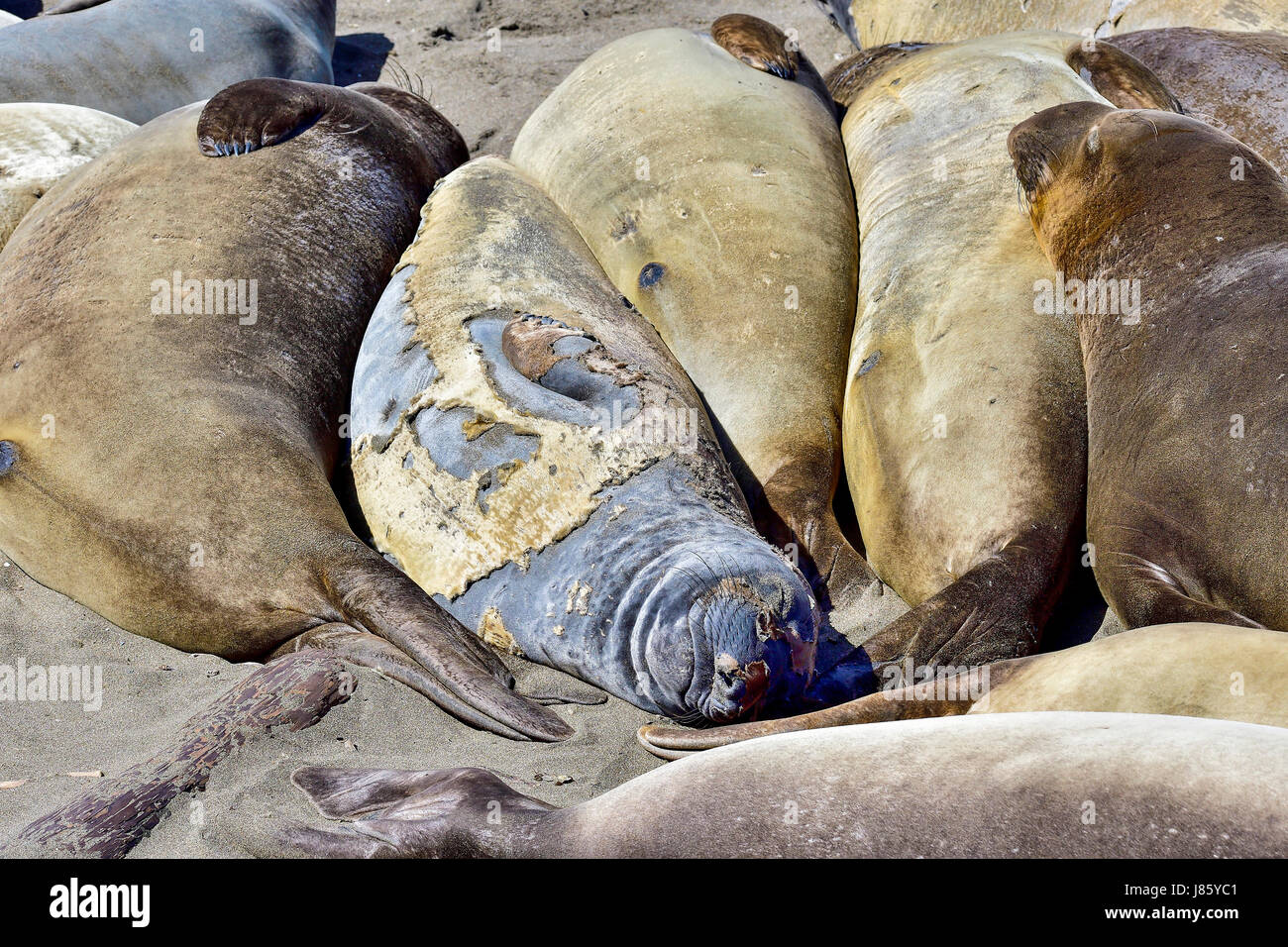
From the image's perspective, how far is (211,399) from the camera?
11.1 feet

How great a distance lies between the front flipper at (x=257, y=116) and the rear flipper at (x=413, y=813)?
2.66 meters

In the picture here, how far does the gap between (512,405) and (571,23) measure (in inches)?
183

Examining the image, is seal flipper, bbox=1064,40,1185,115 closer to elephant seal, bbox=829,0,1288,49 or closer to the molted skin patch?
elephant seal, bbox=829,0,1288,49

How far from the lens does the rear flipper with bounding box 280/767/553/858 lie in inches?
84.7

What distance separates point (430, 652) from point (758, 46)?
350 centimetres

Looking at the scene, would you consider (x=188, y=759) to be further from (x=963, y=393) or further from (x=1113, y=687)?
(x=963, y=393)

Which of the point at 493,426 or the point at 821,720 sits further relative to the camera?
the point at 493,426

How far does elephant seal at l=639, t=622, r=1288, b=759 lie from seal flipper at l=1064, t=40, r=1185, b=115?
288 centimetres

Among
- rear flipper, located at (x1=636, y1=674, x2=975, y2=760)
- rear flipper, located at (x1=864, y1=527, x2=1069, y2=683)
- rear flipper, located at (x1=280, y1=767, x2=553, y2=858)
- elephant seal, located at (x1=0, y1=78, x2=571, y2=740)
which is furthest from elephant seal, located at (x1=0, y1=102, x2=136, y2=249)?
rear flipper, located at (x1=864, y1=527, x2=1069, y2=683)

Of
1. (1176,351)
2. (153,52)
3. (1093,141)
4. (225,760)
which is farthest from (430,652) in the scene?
(153,52)

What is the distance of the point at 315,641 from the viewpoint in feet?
9.91

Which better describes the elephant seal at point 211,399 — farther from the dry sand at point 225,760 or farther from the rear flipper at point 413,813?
the rear flipper at point 413,813

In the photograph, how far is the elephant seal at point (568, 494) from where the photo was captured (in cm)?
262
